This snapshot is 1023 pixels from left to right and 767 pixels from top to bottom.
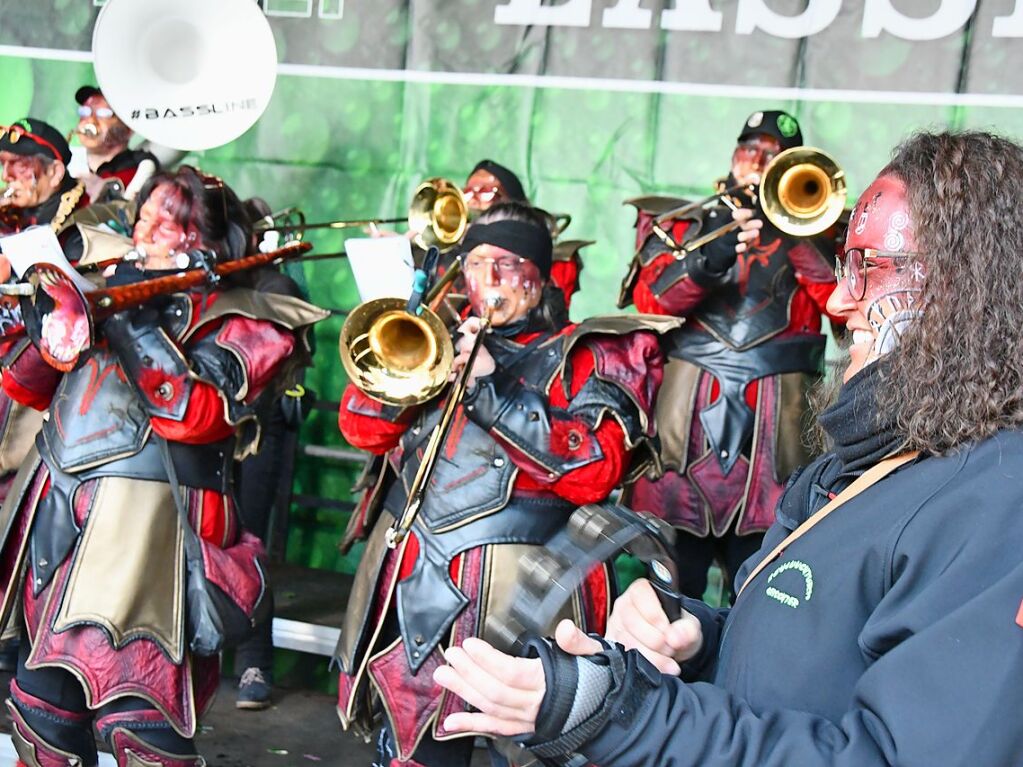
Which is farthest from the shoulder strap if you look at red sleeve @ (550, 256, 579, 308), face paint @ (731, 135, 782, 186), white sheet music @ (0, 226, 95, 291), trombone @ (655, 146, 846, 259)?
red sleeve @ (550, 256, 579, 308)

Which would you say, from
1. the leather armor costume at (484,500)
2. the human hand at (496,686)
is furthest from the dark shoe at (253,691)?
the human hand at (496,686)

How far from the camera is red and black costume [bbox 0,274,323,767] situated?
346 cm

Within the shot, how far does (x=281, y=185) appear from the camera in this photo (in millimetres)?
6238

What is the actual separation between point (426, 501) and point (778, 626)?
1.82m

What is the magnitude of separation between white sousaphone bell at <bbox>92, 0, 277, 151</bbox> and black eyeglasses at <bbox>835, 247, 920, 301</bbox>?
3647 mm

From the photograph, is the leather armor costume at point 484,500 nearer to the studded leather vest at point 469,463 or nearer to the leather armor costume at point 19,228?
the studded leather vest at point 469,463

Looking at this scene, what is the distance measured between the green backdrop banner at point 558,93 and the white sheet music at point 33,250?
8.17 ft

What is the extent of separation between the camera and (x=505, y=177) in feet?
17.3

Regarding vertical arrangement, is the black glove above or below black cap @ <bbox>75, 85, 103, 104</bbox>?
below

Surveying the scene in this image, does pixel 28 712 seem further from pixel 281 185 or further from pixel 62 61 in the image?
pixel 62 61

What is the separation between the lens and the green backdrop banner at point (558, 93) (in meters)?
5.16

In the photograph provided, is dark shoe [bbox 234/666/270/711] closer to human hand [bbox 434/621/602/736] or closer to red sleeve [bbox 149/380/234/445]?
red sleeve [bbox 149/380/234/445]

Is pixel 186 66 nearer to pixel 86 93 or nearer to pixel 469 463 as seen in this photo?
pixel 86 93

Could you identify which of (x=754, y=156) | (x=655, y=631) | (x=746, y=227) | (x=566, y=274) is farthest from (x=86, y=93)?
(x=655, y=631)
